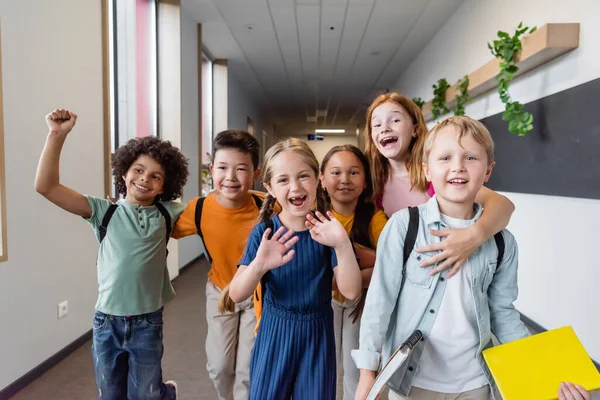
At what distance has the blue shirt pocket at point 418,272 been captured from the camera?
1.10 metres

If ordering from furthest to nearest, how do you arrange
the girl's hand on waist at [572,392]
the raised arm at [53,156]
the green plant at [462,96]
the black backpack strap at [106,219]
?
the green plant at [462,96], the black backpack strap at [106,219], the raised arm at [53,156], the girl's hand on waist at [572,392]

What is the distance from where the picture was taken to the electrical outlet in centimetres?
268

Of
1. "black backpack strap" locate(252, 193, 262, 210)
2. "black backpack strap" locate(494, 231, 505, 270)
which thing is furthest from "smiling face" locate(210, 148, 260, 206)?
"black backpack strap" locate(494, 231, 505, 270)

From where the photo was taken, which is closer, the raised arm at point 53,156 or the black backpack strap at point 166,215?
the raised arm at point 53,156

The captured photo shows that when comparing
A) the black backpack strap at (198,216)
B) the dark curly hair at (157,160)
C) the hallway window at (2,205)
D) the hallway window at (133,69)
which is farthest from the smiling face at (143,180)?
the hallway window at (133,69)

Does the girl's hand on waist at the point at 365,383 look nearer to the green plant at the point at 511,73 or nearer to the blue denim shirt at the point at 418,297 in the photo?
the blue denim shirt at the point at 418,297

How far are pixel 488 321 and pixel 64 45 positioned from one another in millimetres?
2873

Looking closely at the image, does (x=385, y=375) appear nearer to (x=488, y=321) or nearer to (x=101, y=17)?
(x=488, y=321)

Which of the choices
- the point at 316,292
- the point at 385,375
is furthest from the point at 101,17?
the point at 385,375

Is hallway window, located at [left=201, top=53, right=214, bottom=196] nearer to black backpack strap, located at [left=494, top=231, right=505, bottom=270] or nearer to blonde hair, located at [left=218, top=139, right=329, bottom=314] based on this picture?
blonde hair, located at [left=218, top=139, right=329, bottom=314]

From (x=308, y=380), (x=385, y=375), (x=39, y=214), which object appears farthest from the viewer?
(x=39, y=214)

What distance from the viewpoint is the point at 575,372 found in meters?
0.95

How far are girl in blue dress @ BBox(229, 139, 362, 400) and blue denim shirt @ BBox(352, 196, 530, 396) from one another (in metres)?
0.10

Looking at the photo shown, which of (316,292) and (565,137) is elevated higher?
(565,137)
